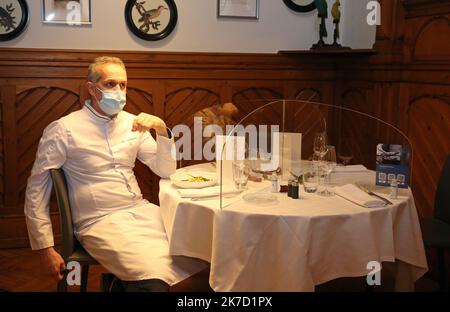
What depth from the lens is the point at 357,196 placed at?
2.30 m

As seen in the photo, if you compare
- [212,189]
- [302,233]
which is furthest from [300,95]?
[302,233]

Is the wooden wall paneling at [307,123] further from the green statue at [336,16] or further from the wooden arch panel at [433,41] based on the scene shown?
the green statue at [336,16]

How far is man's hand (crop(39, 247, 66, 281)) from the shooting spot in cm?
244

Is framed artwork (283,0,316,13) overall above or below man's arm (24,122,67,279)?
above

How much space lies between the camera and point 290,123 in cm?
280

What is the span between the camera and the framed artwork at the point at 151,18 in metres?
4.00

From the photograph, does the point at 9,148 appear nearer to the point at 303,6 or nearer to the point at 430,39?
the point at 303,6

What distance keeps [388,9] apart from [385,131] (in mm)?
870

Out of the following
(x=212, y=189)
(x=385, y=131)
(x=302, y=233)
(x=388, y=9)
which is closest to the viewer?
(x=302, y=233)

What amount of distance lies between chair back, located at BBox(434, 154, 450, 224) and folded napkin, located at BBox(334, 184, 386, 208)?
74 cm

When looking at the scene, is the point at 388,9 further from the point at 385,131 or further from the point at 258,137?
the point at 258,137

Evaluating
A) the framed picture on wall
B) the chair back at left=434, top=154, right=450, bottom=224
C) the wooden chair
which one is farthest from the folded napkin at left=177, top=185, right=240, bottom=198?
the framed picture on wall

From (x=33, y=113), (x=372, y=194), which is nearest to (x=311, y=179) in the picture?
(x=372, y=194)

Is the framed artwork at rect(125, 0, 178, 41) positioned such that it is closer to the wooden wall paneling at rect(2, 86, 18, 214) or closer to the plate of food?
the wooden wall paneling at rect(2, 86, 18, 214)
